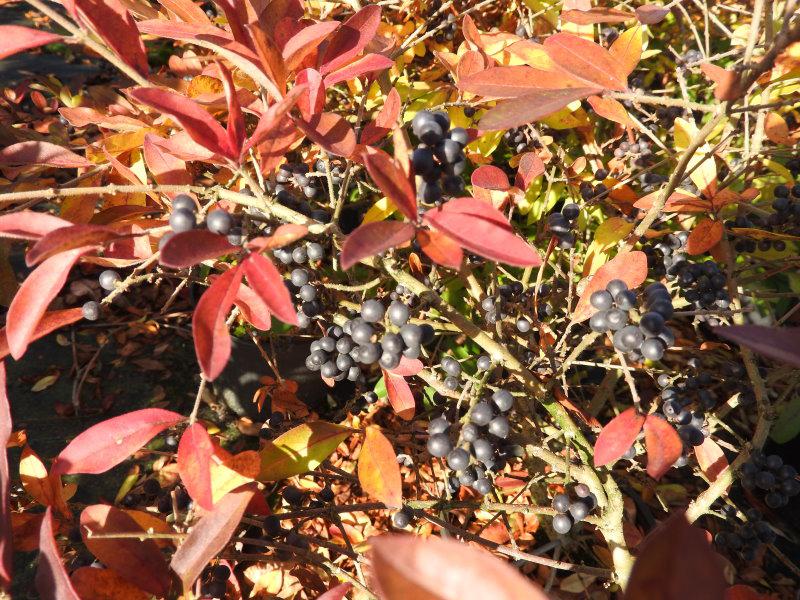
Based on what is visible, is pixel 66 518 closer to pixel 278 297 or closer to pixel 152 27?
pixel 278 297

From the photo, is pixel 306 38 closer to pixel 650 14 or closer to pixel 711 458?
pixel 650 14

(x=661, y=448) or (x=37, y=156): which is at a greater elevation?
(x=37, y=156)

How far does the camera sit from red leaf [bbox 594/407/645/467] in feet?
2.23

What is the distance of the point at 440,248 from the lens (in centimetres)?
57

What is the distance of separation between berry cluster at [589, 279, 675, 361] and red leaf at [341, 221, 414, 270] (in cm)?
33

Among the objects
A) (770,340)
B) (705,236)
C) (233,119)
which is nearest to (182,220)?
(233,119)

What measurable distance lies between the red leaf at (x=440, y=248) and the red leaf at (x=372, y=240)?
0.08 ft

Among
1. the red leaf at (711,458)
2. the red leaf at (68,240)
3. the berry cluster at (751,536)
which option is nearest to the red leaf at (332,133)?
the red leaf at (68,240)

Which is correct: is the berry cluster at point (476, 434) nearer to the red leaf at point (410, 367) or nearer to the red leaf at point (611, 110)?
the red leaf at point (410, 367)

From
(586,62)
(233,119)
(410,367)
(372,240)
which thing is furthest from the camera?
(410,367)

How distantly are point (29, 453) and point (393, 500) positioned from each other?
2.00 feet

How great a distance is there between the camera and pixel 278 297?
542 mm

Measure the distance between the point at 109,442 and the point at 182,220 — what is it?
0.36 metres

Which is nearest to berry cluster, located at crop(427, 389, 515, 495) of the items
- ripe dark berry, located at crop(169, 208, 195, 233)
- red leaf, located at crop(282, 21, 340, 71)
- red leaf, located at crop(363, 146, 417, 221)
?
red leaf, located at crop(363, 146, 417, 221)
